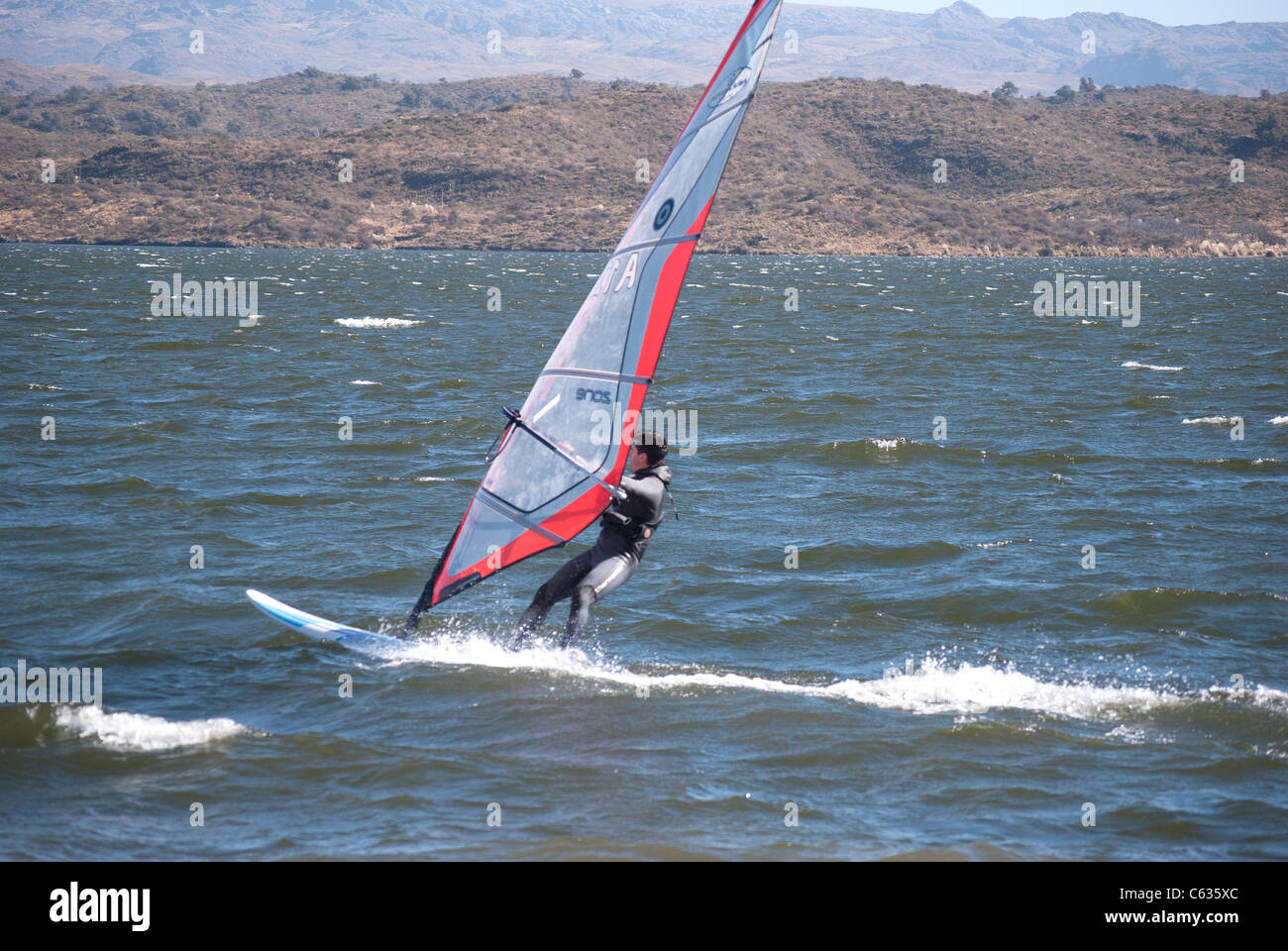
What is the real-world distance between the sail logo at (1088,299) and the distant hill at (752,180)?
163ft

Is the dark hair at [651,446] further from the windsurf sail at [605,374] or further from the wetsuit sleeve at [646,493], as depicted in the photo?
the windsurf sail at [605,374]

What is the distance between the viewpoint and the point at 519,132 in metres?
138

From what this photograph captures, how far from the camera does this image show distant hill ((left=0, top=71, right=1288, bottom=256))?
11775 centimetres

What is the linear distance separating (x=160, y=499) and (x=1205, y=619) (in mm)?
A: 10605

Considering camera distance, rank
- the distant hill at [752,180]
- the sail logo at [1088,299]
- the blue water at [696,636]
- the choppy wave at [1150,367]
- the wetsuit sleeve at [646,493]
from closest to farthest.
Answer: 1. the blue water at [696,636]
2. the wetsuit sleeve at [646,493]
3. the choppy wave at [1150,367]
4. the sail logo at [1088,299]
5. the distant hill at [752,180]

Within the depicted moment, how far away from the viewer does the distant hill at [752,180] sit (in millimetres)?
117750

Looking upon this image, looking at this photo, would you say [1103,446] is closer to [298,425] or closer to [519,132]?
[298,425]

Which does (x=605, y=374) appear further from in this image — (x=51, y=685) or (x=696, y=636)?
(x=51, y=685)

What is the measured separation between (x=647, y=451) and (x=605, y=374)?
0.93 metres

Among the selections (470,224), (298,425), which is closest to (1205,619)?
(298,425)

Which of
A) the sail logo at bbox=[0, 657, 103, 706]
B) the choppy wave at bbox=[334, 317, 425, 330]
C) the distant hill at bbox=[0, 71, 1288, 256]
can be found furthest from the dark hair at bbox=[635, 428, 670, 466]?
the distant hill at bbox=[0, 71, 1288, 256]

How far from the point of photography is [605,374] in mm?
7309
